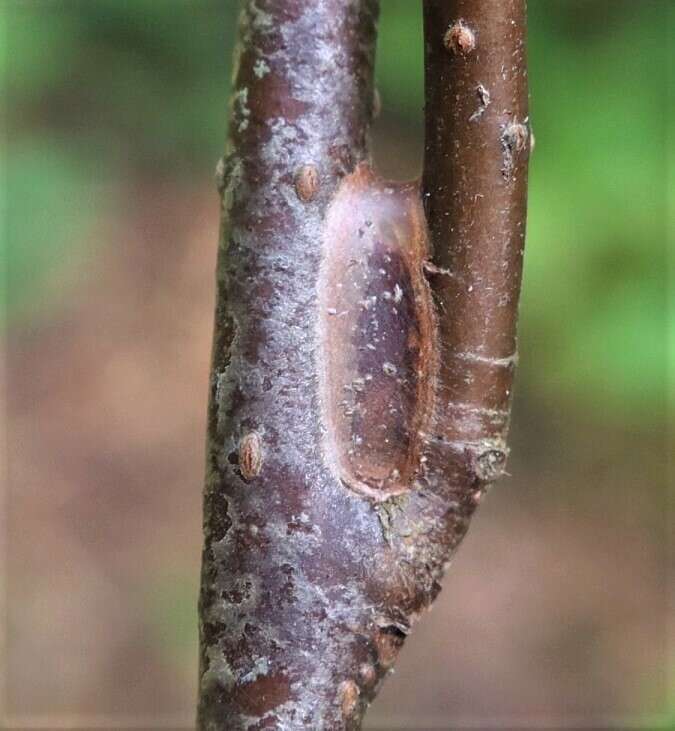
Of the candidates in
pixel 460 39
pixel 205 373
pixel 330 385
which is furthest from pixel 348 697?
pixel 205 373

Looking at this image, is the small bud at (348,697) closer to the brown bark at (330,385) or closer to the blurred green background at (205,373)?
the brown bark at (330,385)

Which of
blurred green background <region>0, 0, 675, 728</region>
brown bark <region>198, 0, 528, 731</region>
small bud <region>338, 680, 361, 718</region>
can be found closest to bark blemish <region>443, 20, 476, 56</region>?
brown bark <region>198, 0, 528, 731</region>

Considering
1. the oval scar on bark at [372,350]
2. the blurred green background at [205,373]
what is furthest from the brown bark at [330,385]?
the blurred green background at [205,373]

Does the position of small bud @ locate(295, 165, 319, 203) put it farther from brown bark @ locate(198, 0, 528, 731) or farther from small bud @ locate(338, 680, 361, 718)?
small bud @ locate(338, 680, 361, 718)

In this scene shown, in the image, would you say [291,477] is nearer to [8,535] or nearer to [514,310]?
[514,310]

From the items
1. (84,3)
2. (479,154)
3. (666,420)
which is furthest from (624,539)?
(84,3)

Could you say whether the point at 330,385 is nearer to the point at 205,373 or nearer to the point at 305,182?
the point at 305,182
